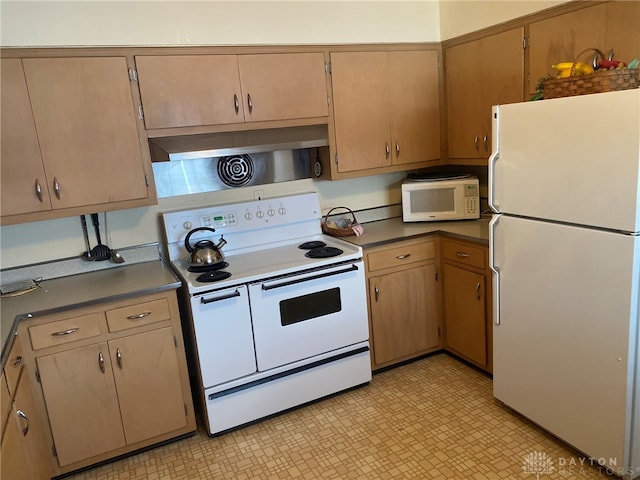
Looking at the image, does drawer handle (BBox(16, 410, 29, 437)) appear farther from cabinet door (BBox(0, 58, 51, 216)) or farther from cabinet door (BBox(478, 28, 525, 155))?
cabinet door (BBox(478, 28, 525, 155))

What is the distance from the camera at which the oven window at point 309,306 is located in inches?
104

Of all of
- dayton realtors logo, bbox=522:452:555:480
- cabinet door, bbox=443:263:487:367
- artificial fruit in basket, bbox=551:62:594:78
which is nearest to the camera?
artificial fruit in basket, bbox=551:62:594:78

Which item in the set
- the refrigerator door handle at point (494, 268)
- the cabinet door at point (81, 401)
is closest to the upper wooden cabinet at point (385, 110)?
the refrigerator door handle at point (494, 268)

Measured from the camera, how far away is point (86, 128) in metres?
2.43

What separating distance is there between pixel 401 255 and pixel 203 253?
4.07 feet

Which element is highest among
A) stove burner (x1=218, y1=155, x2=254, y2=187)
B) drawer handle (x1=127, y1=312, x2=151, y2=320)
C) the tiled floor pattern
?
stove burner (x1=218, y1=155, x2=254, y2=187)

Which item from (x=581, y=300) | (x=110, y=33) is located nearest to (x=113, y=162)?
(x=110, y=33)

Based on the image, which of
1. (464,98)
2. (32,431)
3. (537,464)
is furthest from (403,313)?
(32,431)

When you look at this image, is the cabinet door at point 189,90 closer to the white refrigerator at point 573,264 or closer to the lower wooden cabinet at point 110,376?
the lower wooden cabinet at point 110,376

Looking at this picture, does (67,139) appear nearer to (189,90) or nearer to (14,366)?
→ (189,90)

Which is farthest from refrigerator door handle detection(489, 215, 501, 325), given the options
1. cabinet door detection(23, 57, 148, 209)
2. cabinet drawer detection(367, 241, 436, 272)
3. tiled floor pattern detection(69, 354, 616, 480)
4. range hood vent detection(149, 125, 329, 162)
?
cabinet door detection(23, 57, 148, 209)

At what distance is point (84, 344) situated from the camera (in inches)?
89.8

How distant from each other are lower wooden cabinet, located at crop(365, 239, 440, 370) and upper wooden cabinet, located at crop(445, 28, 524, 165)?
72 centimetres

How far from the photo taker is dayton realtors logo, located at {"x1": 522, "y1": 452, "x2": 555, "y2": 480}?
2145mm
